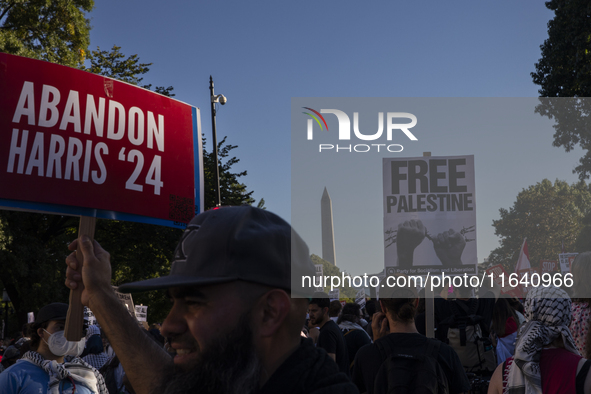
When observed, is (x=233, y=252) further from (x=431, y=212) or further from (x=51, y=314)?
(x=51, y=314)

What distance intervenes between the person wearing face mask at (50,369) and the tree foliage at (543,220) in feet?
11.0

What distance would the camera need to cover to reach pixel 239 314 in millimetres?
1552

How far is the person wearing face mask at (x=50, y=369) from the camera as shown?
4.44 metres

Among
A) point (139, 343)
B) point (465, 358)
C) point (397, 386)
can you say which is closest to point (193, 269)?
point (139, 343)

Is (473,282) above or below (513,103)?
below

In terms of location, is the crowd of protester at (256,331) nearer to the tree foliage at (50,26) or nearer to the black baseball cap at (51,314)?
the black baseball cap at (51,314)

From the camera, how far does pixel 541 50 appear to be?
21.3m

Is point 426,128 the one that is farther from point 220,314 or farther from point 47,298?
point 47,298

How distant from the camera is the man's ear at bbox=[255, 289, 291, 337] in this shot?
1575 millimetres

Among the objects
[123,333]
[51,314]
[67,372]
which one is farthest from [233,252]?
[51,314]

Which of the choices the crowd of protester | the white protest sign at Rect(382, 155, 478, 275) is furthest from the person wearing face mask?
the white protest sign at Rect(382, 155, 478, 275)

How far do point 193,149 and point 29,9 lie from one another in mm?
20540

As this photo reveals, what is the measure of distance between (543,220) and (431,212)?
68 centimetres
